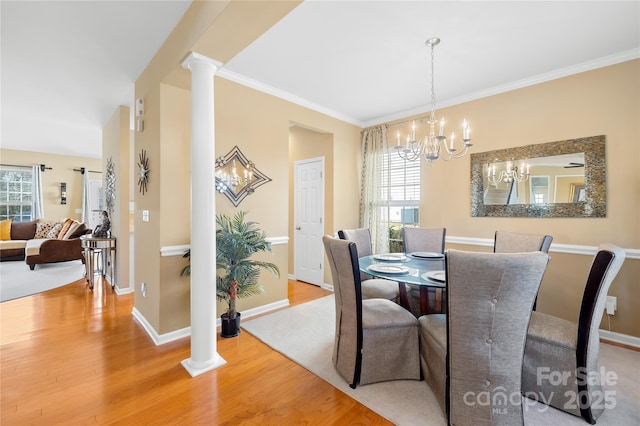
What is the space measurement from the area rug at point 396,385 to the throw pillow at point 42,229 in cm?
657

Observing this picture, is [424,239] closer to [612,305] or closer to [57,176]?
[612,305]

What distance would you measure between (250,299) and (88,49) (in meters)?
3.01

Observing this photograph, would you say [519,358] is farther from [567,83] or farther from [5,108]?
[5,108]

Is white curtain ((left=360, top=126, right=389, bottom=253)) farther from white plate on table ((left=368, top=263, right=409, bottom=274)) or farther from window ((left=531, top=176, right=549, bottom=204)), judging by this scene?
white plate on table ((left=368, top=263, right=409, bottom=274))

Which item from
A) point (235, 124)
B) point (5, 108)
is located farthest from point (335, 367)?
point (5, 108)

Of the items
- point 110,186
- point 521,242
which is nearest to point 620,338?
point 521,242

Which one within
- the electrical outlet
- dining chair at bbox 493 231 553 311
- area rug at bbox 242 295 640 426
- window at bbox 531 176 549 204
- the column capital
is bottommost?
area rug at bbox 242 295 640 426

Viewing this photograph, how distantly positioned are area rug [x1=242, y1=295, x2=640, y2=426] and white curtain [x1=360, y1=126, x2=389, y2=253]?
5.78 feet

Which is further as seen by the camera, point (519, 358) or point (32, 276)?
point (32, 276)

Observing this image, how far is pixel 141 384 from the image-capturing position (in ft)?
6.67

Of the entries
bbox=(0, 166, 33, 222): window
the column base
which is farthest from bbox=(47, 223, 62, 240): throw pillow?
the column base

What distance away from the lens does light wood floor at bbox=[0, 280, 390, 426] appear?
1726 millimetres

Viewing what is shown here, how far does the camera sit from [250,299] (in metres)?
3.33

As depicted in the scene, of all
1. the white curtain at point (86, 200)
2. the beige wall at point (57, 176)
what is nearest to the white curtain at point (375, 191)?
the white curtain at point (86, 200)
